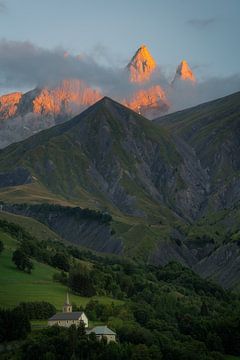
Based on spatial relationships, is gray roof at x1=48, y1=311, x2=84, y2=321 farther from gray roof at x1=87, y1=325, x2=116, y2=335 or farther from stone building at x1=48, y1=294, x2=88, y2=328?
gray roof at x1=87, y1=325, x2=116, y2=335

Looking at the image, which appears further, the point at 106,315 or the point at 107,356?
the point at 106,315

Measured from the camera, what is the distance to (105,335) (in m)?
153

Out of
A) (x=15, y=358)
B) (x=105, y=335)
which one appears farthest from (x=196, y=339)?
(x=15, y=358)

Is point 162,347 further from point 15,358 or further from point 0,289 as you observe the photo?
point 0,289

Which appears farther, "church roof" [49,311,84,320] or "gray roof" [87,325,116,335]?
"church roof" [49,311,84,320]

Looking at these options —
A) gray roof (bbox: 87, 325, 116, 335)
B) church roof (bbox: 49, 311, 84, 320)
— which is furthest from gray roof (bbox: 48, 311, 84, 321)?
gray roof (bbox: 87, 325, 116, 335)

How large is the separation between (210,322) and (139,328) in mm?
34357

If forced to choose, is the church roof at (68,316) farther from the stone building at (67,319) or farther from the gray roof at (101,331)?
the gray roof at (101,331)

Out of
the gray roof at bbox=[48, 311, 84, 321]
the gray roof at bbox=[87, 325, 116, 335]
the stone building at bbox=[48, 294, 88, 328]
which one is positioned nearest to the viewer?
the gray roof at bbox=[87, 325, 116, 335]

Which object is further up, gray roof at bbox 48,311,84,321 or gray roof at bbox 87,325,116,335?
gray roof at bbox 48,311,84,321

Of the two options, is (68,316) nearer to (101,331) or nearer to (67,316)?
(67,316)

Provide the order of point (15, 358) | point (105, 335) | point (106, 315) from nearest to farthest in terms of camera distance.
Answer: point (15, 358) < point (105, 335) < point (106, 315)

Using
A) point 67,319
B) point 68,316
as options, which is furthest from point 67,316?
point 67,319

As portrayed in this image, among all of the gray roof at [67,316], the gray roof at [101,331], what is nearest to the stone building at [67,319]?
the gray roof at [67,316]
